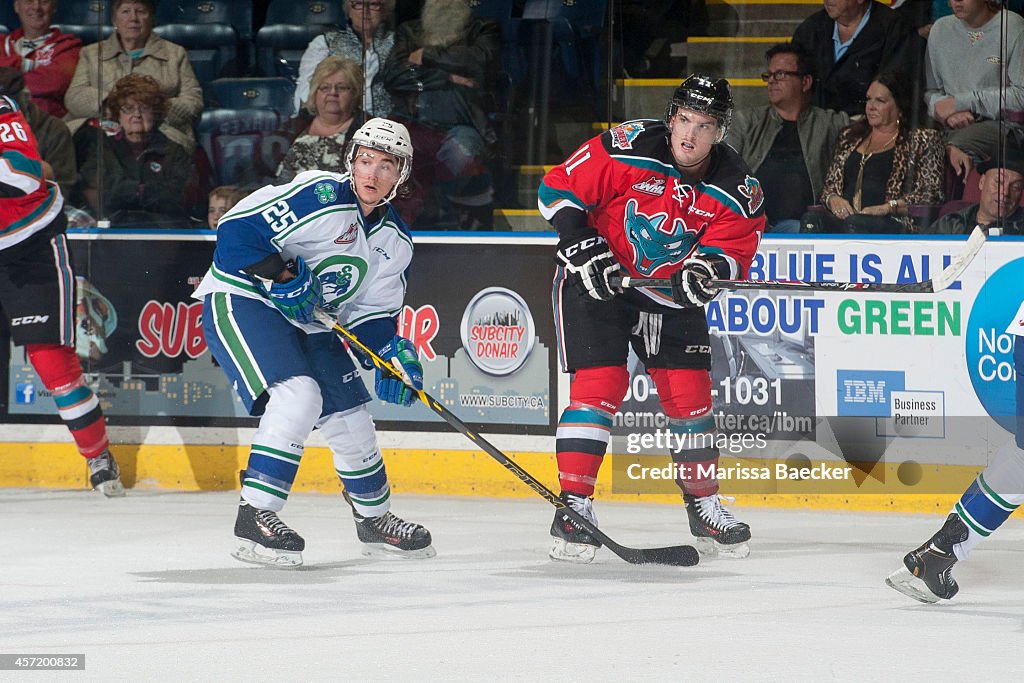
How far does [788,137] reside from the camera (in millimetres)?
5090

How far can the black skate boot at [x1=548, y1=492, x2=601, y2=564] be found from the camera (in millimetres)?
3955

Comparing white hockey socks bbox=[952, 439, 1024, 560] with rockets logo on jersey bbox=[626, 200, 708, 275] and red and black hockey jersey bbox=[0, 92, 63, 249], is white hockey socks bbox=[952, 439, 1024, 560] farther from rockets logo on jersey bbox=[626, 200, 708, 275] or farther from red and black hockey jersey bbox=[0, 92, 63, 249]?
red and black hockey jersey bbox=[0, 92, 63, 249]

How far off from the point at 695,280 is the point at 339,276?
94 cm

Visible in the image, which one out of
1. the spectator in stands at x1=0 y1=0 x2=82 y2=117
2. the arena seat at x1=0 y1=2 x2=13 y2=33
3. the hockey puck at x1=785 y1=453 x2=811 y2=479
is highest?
the arena seat at x1=0 y1=2 x2=13 y2=33

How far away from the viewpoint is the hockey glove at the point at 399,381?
12.9 feet

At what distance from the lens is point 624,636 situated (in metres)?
3.05

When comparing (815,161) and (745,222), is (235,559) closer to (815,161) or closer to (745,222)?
(745,222)

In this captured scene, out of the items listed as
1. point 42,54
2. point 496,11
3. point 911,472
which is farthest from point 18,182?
point 911,472

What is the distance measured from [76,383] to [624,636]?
2716 mm

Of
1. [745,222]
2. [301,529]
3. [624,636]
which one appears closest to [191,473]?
[301,529]

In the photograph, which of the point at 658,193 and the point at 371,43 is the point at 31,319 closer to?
the point at 371,43

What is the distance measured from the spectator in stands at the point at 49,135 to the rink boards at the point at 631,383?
0.27 metres

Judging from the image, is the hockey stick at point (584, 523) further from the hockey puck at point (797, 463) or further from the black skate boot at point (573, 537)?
the hockey puck at point (797, 463)
